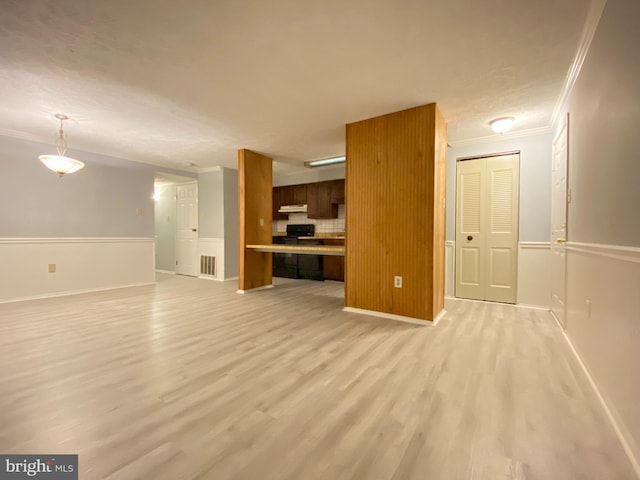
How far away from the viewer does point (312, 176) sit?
6426 millimetres

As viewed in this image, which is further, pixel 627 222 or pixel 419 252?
pixel 419 252

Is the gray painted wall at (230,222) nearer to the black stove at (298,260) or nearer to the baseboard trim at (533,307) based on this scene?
the black stove at (298,260)

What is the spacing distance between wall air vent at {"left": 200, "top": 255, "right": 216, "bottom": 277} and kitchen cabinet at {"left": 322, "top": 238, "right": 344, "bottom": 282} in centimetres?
249

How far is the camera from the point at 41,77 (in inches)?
95.8

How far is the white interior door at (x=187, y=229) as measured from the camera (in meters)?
6.53

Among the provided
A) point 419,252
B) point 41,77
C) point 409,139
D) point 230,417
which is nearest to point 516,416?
point 230,417

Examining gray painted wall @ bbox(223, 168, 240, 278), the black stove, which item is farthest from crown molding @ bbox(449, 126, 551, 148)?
gray painted wall @ bbox(223, 168, 240, 278)

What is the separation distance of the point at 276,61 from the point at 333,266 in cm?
410

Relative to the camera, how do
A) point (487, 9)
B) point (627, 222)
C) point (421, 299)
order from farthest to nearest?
point (421, 299), point (487, 9), point (627, 222)

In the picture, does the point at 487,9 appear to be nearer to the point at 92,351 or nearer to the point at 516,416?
the point at 516,416

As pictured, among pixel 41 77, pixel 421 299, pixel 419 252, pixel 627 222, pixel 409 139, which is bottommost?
pixel 421 299

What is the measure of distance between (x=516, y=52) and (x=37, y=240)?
21.0 feet

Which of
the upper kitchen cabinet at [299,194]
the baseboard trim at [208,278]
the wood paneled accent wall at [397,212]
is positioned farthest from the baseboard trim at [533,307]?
the baseboard trim at [208,278]

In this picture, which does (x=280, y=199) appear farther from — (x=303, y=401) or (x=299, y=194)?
(x=303, y=401)
